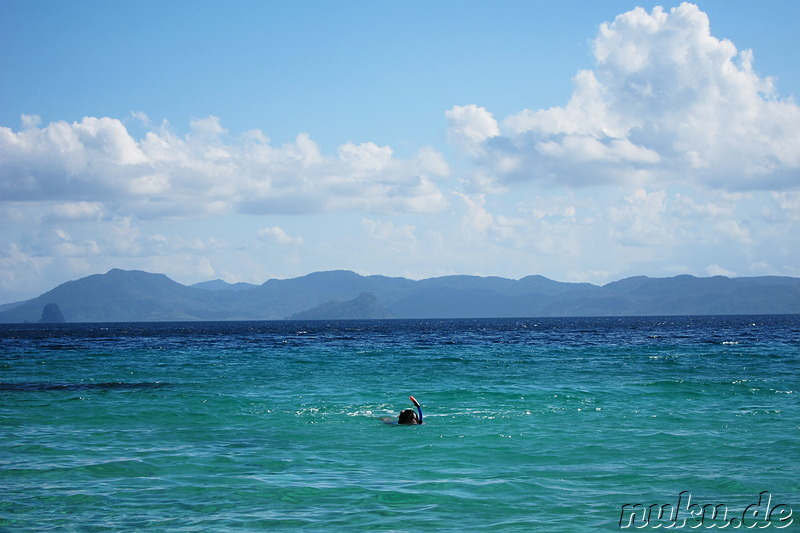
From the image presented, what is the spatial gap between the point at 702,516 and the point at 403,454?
8.37 m

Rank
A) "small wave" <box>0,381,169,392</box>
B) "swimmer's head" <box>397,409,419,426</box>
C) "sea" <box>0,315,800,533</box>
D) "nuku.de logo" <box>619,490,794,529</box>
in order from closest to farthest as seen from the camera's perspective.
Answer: "nuku.de logo" <box>619,490,794,529</box>
"sea" <box>0,315,800,533</box>
"swimmer's head" <box>397,409,419,426</box>
"small wave" <box>0,381,169,392</box>

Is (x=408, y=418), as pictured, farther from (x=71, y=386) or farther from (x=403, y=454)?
(x=71, y=386)

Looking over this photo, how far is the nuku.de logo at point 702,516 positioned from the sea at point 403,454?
5 cm

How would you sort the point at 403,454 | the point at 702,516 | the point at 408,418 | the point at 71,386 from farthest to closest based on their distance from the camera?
1. the point at 71,386
2. the point at 408,418
3. the point at 403,454
4. the point at 702,516

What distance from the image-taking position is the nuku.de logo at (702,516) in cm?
1300

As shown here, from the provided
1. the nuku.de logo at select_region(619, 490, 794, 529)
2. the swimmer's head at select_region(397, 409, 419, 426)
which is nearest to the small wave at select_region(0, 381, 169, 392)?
the swimmer's head at select_region(397, 409, 419, 426)

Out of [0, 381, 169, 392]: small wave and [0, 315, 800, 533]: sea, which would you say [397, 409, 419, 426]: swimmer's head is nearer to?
[0, 315, 800, 533]: sea

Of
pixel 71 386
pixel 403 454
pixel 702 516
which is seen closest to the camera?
pixel 702 516

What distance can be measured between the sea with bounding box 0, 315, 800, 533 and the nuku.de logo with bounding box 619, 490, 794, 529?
5cm

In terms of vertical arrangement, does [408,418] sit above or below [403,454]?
above

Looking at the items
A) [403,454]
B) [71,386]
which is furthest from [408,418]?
[71,386]

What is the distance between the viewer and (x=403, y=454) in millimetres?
19469

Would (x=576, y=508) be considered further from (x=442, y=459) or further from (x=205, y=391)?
(x=205, y=391)

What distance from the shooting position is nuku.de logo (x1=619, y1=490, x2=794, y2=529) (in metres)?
13.0
